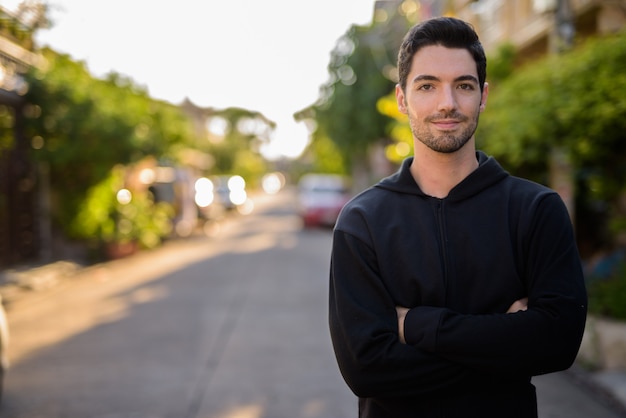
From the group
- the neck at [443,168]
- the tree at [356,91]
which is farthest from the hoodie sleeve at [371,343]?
the tree at [356,91]

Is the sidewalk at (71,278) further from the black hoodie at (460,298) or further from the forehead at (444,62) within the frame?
the forehead at (444,62)

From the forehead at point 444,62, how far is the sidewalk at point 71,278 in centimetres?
399

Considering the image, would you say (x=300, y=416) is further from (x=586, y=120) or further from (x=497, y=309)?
(x=586, y=120)

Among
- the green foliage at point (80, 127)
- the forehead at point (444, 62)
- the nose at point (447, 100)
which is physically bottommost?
the nose at point (447, 100)

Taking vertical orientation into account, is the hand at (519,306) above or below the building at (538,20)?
below

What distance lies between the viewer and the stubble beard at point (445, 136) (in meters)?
1.96

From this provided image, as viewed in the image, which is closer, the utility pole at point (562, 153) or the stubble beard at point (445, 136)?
the stubble beard at point (445, 136)

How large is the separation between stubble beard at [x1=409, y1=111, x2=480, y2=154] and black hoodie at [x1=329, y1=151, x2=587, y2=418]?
125 mm

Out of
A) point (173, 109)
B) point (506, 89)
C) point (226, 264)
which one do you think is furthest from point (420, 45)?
point (173, 109)

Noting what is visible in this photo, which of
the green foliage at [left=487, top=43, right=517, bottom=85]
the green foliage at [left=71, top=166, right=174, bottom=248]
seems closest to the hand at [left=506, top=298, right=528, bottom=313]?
the green foliage at [left=487, top=43, right=517, bottom=85]

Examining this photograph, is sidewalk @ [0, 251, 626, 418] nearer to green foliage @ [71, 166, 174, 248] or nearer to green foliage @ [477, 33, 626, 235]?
green foliage @ [71, 166, 174, 248]

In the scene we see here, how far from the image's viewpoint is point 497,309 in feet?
6.40

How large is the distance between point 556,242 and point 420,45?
2.31 feet

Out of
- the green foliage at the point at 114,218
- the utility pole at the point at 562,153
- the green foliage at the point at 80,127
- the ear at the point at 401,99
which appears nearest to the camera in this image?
the ear at the point at 401,99
